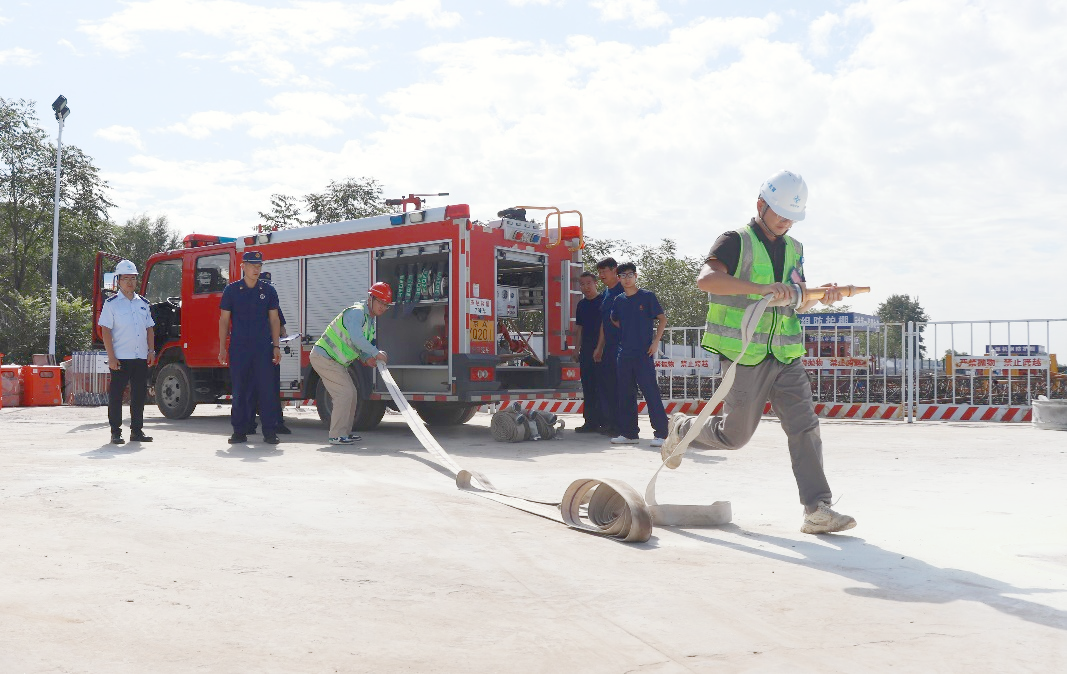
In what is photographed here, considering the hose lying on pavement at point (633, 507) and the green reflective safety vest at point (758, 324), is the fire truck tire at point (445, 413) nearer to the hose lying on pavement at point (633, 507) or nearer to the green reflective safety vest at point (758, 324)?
the hose lying on pavement at point (633, 507)

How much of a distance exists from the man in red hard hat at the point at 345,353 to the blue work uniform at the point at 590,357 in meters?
2.68

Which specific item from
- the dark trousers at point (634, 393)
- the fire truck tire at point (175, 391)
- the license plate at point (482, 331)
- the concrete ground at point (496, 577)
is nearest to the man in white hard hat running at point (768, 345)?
the concrete ground at point (496, 577)

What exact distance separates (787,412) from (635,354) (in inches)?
192

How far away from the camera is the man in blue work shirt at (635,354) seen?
9.68 m

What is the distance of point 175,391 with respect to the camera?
1318 centimetres

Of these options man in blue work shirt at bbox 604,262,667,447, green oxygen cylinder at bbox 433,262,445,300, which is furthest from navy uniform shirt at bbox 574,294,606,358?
green oxygen cylinder at bbox 433,262,445,300

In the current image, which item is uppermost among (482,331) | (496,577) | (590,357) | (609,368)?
(482,331)

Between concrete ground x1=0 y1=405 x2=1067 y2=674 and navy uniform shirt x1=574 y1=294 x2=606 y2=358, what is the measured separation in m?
4.14

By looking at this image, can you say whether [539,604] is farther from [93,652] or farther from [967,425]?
[967,425]

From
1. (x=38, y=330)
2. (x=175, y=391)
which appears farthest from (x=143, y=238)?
(x=175, y=391)

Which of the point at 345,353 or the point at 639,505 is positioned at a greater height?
the point at 345,353

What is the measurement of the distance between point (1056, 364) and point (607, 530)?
1175cm

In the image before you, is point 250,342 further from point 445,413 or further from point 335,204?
point 335,204

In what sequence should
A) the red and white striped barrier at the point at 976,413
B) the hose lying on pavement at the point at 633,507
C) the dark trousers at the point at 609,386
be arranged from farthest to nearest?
the red and white striped barrier at the point at 976,413 < the dark trousers at the point at 609,386 < the hose lying on pavement at the point at 633,507
